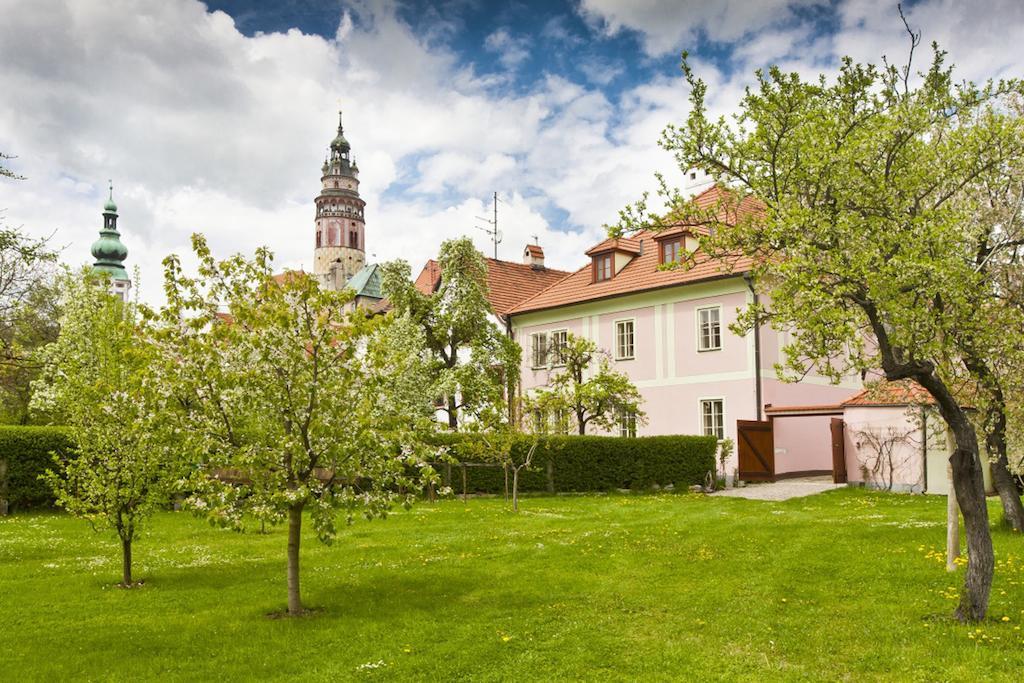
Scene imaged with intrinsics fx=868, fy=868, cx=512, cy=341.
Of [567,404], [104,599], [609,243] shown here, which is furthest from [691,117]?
[609,243]

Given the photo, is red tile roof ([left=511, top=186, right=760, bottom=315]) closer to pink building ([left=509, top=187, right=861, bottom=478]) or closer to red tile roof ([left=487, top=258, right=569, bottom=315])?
pink building ([left=509, top=187, right=861, bottom=478])

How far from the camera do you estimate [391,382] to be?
1170 centimetres

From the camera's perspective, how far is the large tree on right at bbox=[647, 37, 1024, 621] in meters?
9.02

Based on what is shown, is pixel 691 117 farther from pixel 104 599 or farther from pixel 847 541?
pixel 104 599

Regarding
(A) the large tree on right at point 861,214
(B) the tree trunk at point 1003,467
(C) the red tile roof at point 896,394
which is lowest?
(B) the tree trunk at point 1003,467

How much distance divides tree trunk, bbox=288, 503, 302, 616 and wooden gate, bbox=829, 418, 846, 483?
20750 millimetres

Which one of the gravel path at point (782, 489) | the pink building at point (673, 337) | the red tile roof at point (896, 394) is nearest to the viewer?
the red tile roof at point (896, 394)

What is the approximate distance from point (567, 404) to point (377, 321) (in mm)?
19432

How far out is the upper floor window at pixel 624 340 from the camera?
34781mm

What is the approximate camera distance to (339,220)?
133 metres

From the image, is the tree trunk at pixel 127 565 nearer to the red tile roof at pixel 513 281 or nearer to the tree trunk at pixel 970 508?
the tree trunk at pixel 970 508

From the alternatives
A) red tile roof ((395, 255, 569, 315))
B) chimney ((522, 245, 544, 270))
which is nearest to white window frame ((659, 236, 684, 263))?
red tile roof ((395, 255, 569, 315))

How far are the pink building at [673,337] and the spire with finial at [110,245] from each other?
9551 centimetres

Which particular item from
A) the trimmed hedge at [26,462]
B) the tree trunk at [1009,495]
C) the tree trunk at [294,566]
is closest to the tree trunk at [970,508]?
the tree trunk at [1009,495]
